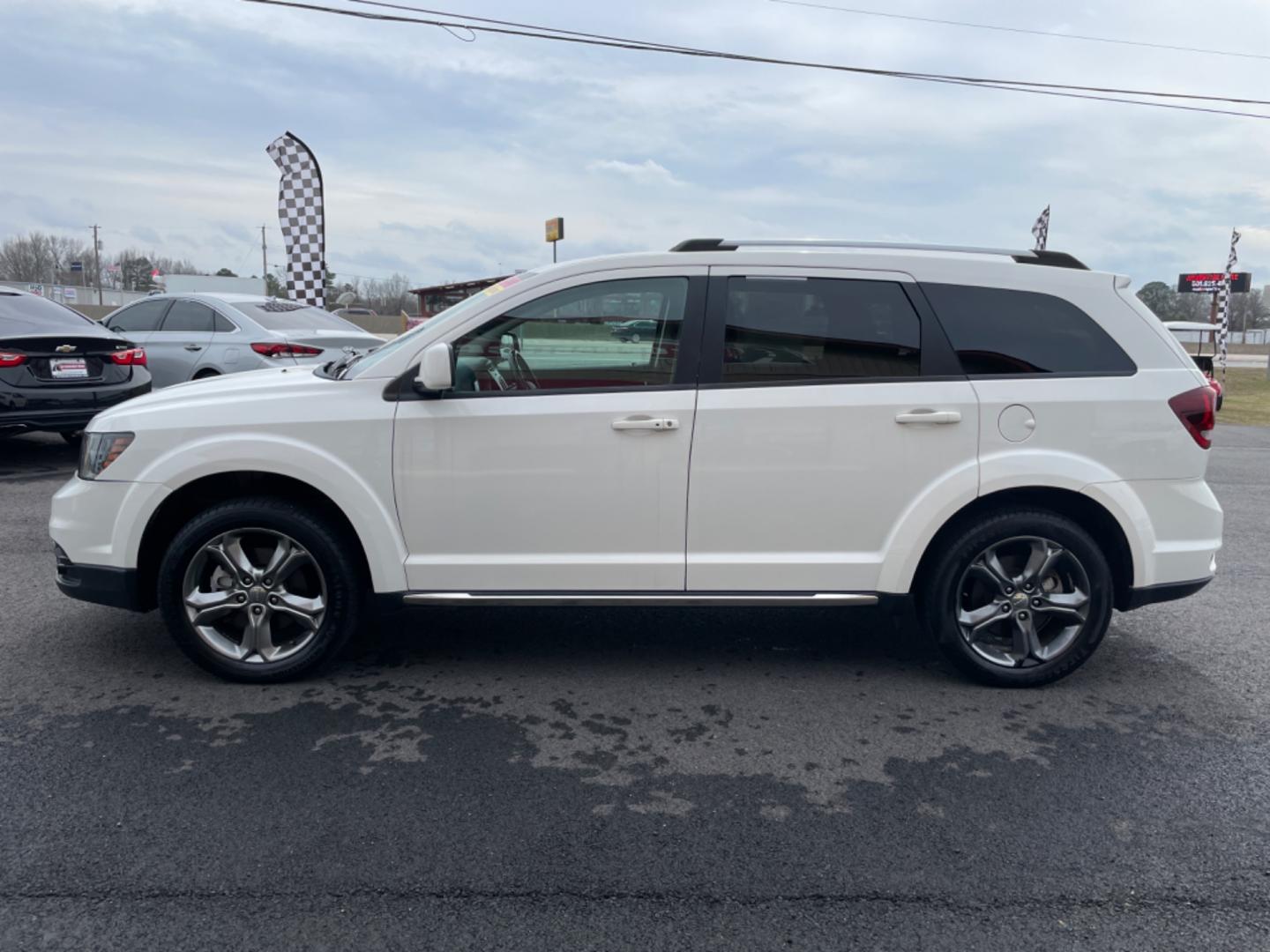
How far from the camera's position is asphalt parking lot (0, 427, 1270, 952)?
250 cm

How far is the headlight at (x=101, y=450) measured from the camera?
393 centimetres

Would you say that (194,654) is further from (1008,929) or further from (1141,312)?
(1141,312)

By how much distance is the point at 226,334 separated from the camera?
10.2 meters

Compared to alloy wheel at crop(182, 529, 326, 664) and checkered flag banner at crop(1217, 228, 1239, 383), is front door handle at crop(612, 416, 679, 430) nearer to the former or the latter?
alloy wheel at crop(182, 529, 326, 664)

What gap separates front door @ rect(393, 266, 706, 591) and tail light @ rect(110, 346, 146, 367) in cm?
650

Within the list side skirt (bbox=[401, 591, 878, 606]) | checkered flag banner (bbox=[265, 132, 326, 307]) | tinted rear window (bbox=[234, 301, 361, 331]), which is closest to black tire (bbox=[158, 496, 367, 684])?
side skirt (bbox=[401, 591, 878, 606])

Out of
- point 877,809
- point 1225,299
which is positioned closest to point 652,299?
point 877,809

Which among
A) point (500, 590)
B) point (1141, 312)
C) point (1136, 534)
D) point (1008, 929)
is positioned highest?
point (1141, 312)

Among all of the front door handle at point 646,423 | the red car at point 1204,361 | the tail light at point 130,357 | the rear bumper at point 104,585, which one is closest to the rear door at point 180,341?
the tail light at point 130,357

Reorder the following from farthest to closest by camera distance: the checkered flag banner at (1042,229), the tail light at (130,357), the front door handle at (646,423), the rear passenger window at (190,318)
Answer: the checkered flag banner at (1042,229), the rear passenger window at (190,318), the tail light at (130,357), the front door handle at (646,423)

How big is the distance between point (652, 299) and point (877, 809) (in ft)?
7.16

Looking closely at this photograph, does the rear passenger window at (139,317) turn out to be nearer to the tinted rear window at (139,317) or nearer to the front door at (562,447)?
the tinted rear window at (139,317)

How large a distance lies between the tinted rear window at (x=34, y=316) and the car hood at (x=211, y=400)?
211 inches

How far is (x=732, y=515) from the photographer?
12.9ft
